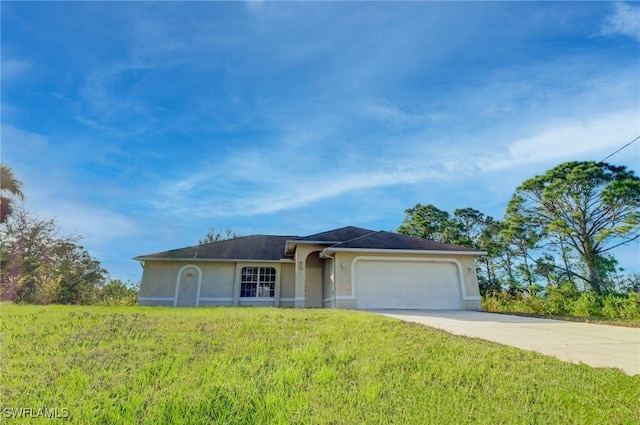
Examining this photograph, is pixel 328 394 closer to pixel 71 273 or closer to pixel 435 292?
pixel 435 292

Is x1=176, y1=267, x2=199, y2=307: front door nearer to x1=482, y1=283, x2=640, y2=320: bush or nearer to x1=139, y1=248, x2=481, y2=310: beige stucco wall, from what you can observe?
x1=139, y1=248, x2=481, y2=310: beige stucco wall

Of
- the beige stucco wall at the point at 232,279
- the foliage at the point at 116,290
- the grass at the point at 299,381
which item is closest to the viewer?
the grass at the point at 299,381

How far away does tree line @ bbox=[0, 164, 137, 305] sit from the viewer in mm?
18062

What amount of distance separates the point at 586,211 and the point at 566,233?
179 centimetres

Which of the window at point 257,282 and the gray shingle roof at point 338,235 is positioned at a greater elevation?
the gray shingle roof at point 338,235

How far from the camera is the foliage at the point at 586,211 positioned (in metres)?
18.5

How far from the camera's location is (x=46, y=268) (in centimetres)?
2105

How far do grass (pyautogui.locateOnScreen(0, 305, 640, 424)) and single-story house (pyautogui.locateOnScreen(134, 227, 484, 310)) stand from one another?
7.62 metres

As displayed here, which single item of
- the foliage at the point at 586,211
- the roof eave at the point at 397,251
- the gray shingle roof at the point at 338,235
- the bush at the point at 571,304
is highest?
the foliage at the point at 586,211

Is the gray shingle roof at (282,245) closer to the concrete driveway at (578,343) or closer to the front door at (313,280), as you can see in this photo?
the front door at (313,280)

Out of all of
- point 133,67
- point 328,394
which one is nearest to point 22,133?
point 133,67

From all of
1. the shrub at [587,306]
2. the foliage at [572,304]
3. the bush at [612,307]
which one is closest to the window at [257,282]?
the foliage at [572,304]

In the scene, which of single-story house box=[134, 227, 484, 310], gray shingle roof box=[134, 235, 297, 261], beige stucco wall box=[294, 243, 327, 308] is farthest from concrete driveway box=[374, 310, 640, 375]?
gray shingle roof box=[134, 235, 297, 261]

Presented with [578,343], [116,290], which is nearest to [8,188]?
[116,290]
